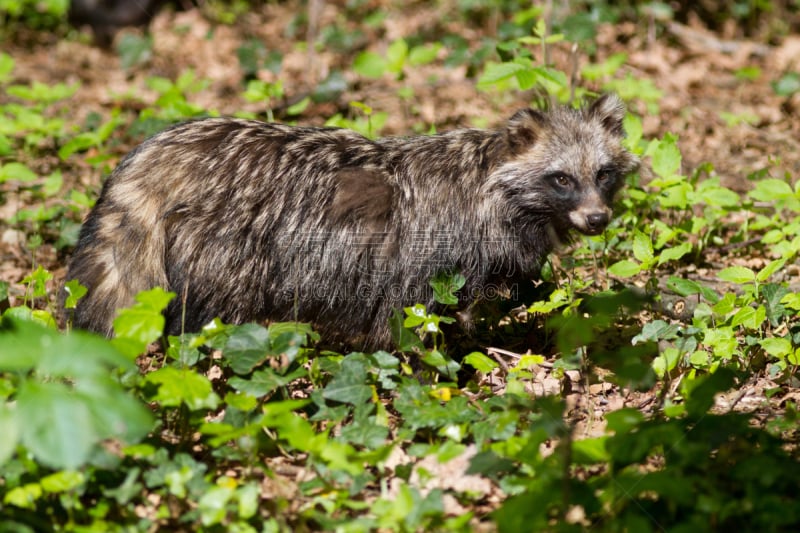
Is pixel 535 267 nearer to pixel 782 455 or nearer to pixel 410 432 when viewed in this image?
pixel 410 432

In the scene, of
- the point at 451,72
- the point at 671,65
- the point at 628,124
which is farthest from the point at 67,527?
the point at 671,65

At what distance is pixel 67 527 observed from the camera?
352cm

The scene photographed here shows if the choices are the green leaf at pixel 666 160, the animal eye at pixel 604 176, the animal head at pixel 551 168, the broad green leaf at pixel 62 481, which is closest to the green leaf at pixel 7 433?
the broad green leaf at pixel 62 481

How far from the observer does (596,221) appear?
17.2 ft

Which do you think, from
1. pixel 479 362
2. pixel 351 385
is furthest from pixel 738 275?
pixel 351 385

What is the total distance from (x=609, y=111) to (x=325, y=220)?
6.87 ft

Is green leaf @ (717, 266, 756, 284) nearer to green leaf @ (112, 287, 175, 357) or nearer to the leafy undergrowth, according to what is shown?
the leafy undergrowth

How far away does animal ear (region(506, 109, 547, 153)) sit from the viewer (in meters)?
5.48

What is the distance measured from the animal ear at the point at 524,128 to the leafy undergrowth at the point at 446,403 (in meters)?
0.45

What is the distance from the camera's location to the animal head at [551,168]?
17.9ft

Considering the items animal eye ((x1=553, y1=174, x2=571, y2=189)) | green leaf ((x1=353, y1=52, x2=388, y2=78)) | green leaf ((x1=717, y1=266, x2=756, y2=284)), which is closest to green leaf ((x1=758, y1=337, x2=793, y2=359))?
green leaf ((x1=717, y1=266, x2=756, y2=284))

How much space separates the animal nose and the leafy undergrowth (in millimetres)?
377

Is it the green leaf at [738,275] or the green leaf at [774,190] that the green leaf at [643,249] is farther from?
the green leaf at [774,190]

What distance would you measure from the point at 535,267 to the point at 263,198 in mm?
1869
